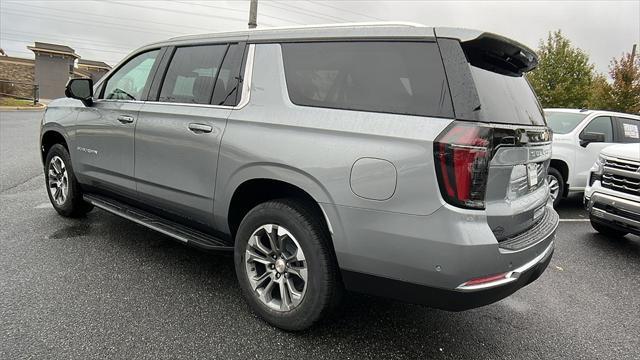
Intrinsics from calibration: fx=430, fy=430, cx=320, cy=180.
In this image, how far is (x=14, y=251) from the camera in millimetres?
3773

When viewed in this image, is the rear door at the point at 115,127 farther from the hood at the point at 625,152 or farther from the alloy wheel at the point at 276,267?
the hood at the point at 625,152

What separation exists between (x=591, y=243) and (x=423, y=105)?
4.54m

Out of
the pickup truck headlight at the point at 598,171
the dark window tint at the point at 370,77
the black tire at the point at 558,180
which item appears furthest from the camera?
the black tire at the point at 558,180

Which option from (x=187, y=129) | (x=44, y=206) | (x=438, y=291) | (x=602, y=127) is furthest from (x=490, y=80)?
(x=602, y=127)

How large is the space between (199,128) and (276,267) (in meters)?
1.16

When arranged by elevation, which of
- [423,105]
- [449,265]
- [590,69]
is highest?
[590,69]

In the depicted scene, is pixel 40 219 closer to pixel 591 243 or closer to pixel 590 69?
pixel 591 243

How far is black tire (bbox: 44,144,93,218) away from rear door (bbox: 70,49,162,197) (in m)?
0.22

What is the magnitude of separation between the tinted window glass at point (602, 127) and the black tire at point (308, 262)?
264 inches

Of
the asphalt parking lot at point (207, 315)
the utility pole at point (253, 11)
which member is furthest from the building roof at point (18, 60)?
the asphalt parking lot at point (207, 315)

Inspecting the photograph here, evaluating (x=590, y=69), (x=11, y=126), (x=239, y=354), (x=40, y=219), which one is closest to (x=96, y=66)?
(x=11, y=126)

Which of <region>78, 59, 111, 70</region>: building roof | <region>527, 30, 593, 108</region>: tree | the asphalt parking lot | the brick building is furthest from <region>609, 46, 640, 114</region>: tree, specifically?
<region>78, 59, 111, 70</region>: building roof

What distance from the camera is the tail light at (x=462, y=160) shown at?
2145 mm

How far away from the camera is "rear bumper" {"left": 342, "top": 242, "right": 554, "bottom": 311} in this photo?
223 centimetres
